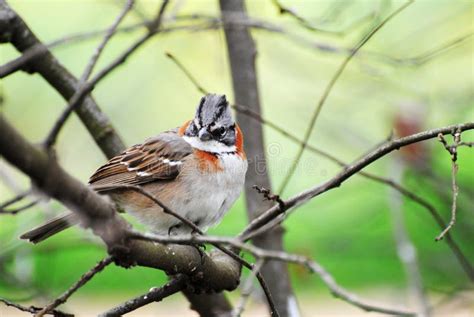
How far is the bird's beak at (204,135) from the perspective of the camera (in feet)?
15.5

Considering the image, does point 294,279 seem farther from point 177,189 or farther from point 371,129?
point 371,129

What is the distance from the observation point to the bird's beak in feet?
15.5

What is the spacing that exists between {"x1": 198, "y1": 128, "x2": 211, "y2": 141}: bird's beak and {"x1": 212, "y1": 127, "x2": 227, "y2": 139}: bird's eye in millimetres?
38

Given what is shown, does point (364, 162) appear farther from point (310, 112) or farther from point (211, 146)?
point (310, 112)

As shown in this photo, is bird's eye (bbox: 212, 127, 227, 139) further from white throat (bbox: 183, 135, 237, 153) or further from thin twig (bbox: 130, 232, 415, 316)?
thin twig (bbox: 130, 232, 415, 316)

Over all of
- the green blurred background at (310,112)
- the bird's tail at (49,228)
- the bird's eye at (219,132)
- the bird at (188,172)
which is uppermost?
the green blurred background at (310,112)

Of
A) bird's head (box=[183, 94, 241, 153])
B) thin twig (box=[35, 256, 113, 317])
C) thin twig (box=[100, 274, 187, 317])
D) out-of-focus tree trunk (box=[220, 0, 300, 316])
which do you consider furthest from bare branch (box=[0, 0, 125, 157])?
thin twig (box=[35, 256, 113, 317])

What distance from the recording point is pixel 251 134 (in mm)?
5301

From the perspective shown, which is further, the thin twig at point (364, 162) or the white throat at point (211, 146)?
the white throat at point (211, 146)

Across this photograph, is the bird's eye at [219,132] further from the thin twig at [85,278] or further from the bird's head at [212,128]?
the thin twig at [85,278]

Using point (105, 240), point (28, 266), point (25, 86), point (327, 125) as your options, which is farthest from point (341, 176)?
point (25, 86)

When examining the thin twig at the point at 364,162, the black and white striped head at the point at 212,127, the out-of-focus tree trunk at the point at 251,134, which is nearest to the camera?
the thin twig at the point at 364,162

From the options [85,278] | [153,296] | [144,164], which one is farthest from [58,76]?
[85,278]

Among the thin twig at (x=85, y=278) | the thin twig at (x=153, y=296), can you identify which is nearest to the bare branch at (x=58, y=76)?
the thin twig at (x=153, y=296)
